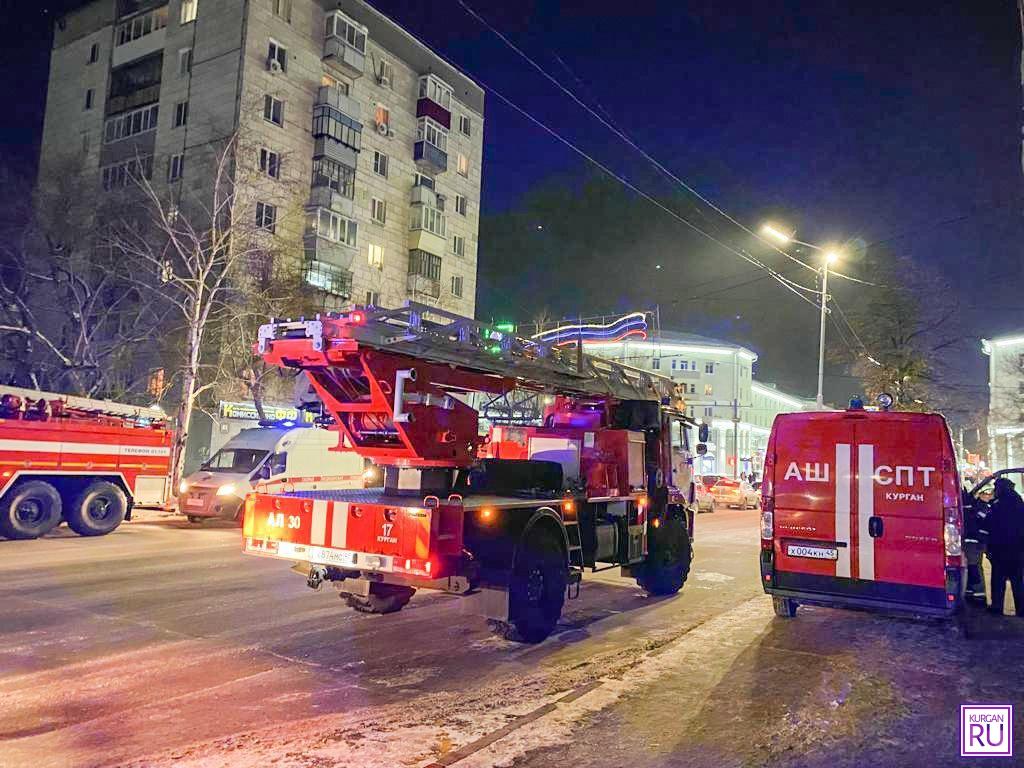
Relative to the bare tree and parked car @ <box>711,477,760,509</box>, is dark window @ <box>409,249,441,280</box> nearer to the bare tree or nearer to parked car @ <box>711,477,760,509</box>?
the bare tree

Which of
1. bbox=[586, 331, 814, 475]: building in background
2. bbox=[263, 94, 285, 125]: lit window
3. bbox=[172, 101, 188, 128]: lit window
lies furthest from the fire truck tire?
bbox=[586, 331, 814, 475]: building in background

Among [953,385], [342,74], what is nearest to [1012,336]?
[953,385]

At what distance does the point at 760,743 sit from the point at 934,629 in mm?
4844

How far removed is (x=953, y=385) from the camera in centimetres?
3950

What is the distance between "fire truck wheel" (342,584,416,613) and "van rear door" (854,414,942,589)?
4.83m

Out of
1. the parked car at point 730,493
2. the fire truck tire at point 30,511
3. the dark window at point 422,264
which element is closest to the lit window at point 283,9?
the dark window at point 422,264

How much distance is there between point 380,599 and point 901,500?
551 cm

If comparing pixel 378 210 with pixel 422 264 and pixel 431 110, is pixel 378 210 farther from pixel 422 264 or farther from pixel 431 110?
pixel 431 110

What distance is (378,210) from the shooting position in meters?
38.9

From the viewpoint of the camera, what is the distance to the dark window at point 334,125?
34.9m

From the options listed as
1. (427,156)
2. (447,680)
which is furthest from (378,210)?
(447,680)

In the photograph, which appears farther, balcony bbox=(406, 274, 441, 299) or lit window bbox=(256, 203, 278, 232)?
balcony bbox=(406, 274, 441, 299)

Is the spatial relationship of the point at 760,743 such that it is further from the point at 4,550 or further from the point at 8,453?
the point at 8,453

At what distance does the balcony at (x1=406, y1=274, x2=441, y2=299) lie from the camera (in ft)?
131
